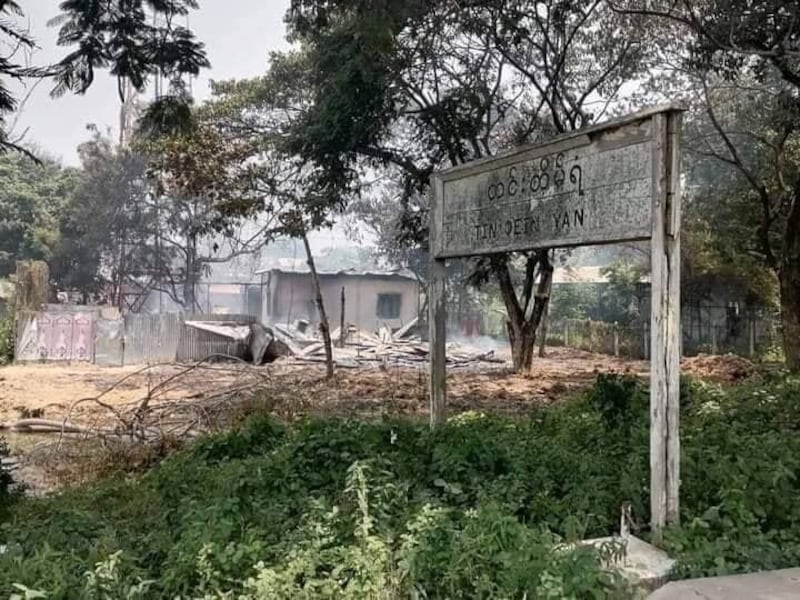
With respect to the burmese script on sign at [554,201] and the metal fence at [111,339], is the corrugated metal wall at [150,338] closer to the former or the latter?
the metal fence at [111,339]

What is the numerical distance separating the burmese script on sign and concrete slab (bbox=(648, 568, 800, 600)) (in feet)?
5.22

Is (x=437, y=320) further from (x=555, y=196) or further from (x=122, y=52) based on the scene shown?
(x=122, y=52)

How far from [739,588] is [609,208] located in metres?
1.94

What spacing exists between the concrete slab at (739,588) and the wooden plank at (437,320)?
2823 millimetres

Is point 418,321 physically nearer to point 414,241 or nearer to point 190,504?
point 414,241

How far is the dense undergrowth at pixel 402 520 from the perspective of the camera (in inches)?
99.4

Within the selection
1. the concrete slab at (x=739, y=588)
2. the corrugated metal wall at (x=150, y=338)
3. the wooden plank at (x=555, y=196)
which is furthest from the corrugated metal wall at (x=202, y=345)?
the concrete slab at (x=739, y=588)

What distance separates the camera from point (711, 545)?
9.31ft

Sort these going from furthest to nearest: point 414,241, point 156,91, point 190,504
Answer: point 414,241 → point 156,91 → point 190,504

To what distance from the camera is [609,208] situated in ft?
12.0

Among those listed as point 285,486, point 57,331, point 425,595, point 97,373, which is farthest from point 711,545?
point 57,331

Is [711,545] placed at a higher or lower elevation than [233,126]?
lower

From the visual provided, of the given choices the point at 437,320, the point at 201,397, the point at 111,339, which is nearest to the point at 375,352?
the point at 111,339

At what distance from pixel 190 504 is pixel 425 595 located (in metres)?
1.82
